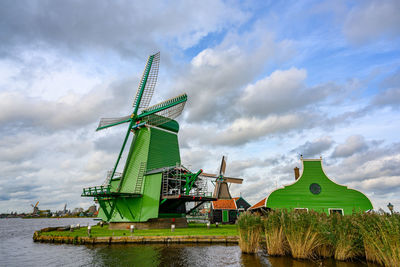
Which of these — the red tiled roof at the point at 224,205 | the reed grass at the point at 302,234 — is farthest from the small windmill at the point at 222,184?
the reed grass at the point at 302,234

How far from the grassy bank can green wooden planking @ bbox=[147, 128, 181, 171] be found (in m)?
15.9

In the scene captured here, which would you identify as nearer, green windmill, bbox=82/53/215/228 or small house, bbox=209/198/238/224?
green windmill, bbox=82/53/215/228

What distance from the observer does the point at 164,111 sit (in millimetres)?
28031

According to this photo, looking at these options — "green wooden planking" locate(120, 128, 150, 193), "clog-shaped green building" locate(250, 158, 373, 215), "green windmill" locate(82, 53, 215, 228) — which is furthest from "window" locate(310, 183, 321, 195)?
"green wooden planking" locate(120, 128, 150, 193)

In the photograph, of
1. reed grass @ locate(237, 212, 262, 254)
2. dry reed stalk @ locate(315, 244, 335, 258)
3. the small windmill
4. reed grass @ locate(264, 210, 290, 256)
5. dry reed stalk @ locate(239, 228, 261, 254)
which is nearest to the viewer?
dry reed stalk @ locate(315, 244, 335, 258)

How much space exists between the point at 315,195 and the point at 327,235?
546 inches

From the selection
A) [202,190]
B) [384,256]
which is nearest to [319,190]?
[202,190]

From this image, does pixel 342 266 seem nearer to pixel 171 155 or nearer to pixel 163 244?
pixel 163 244

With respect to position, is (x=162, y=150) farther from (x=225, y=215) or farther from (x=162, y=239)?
(x=225, y=215)

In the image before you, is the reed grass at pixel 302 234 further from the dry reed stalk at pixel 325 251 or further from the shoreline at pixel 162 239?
the shoreline at pixel 162 239

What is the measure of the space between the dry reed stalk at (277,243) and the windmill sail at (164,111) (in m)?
19.0

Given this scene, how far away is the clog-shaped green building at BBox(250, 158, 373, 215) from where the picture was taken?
2269cm

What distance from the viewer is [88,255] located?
13.1 metres

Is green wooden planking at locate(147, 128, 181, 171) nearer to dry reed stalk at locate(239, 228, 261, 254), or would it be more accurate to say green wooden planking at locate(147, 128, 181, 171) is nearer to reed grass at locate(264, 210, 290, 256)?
dry reed stalk at locate(239, 228, 261, 254)
